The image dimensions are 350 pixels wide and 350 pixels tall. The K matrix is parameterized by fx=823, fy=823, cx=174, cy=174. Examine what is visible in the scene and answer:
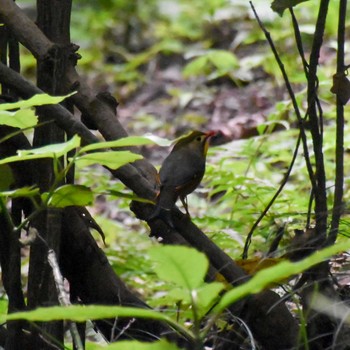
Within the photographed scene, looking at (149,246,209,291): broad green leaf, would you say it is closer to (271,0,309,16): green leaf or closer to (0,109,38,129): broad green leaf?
(0,109,38,129): broad green leaf

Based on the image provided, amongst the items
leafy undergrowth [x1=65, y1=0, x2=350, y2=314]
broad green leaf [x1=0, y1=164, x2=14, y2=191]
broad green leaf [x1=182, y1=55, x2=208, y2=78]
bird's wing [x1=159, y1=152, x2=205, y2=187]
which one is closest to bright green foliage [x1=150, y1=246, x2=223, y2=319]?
broad green leaf [x1=0, y1=164, x2=14, y2=191]

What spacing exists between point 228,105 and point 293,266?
4611mm

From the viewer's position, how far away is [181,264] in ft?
2.62

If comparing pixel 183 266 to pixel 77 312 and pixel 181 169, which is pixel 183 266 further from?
pixel 181 169

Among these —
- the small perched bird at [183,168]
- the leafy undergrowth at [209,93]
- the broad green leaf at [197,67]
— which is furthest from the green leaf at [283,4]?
the broad green leaf at [197,67]

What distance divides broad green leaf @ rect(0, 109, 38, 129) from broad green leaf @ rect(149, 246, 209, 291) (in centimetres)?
42

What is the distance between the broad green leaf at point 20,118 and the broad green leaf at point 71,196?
10 centimetres

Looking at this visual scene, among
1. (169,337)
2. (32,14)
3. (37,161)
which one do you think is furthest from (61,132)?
(32,14)

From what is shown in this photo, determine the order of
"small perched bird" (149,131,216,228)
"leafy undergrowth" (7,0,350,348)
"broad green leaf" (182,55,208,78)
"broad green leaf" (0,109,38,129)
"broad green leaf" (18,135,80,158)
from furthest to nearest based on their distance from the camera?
"broad green leaf" (182,55,208,78)
"leafy undergrowth" (7,0,350,348)
"small perched bird" (149,131,216,228)
"broad green leaf" (0,109,38,129)
"broad green leaf" (18,135,80,158)

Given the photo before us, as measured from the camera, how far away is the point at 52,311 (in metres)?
0.79

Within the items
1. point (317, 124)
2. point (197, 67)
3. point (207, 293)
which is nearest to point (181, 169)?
point (317, 124)

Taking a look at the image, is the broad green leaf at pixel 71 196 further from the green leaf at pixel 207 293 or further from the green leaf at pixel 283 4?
the green leaf at pixel 283 4

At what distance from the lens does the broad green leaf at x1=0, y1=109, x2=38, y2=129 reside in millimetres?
1146

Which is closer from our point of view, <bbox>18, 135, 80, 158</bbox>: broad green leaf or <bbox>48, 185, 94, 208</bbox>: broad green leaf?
<bbox>18, 135, 80, 158</bbox>: broad green leaf
